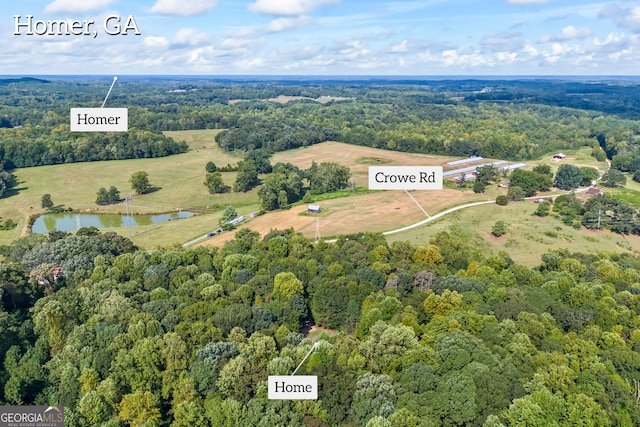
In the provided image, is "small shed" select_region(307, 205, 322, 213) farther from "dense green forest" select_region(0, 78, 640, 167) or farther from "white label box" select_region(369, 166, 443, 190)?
"dense green forest" select_region(0, 78, 640, 167)

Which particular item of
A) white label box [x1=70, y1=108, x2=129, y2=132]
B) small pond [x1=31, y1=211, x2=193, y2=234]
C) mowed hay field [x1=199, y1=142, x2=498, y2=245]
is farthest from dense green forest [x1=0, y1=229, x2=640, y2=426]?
small pond [x1=31, y1=211, x2=193, y2=234]

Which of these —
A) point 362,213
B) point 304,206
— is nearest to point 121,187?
point 304,206

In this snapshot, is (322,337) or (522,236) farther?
(522,236)

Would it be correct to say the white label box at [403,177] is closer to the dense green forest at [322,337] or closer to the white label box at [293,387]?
the dense green forest at [322,337]

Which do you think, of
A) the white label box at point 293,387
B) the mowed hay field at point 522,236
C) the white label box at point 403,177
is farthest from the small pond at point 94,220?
the white label box at point 293,387

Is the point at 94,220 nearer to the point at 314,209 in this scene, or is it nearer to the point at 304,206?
the point at 304,206

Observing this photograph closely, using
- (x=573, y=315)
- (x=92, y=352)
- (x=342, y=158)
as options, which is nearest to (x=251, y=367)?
(x=92, y=352)
